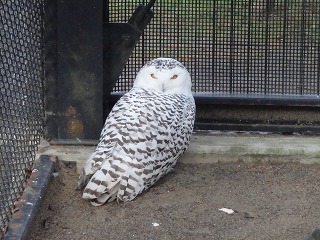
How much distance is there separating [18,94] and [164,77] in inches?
49.2

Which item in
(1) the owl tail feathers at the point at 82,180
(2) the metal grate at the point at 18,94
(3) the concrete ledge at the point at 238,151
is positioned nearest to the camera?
(2) the metal grate at the point at 18,94

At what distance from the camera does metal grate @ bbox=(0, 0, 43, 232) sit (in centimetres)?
447

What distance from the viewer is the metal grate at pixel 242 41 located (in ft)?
19.6

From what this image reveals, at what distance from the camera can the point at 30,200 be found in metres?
4.72

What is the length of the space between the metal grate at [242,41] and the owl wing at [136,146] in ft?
2.01

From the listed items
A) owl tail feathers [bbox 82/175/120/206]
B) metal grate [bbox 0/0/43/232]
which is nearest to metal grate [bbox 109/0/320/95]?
metal grate [bbox 0/0/43/232]

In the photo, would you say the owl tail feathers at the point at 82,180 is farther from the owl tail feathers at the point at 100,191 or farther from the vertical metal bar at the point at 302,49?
the vertical metal bar at the point at 302,49

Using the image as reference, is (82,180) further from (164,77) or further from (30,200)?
(164,77)

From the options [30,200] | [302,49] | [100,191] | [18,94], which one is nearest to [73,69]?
[18,94]

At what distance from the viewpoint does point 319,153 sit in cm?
569

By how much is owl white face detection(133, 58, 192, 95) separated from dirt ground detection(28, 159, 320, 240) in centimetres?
57

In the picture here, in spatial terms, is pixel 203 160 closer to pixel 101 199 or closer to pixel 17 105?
pixel 101 199

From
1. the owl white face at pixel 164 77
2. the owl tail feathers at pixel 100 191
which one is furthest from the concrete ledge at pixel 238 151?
the owl tail feathers at pixel 100 191

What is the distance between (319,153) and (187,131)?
95 centimetres
